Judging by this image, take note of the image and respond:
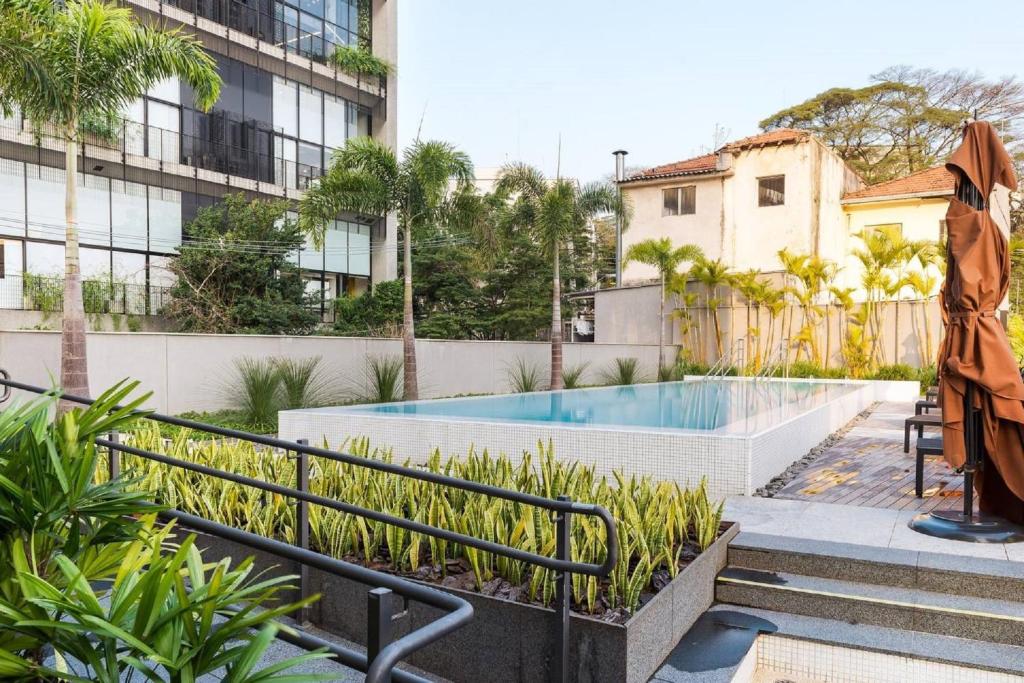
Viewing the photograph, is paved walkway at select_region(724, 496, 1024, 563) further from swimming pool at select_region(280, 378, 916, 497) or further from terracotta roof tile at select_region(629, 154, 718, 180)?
terracotta roof tile at select_region(629, 154, 718, 180)

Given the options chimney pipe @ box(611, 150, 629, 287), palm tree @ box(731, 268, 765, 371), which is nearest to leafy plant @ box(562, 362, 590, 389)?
palm tree @ box(731, 268, 765, 371)

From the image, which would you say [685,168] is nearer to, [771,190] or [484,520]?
[771,190]

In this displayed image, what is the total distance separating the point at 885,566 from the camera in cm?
462

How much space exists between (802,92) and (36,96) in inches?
1274

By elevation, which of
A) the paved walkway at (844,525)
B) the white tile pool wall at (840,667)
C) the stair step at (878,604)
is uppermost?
the paved walkway at (844,525)

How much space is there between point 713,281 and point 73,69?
56.2 feet

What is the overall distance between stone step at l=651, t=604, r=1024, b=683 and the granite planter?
0.14 meters

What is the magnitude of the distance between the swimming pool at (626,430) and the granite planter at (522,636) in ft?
7.35

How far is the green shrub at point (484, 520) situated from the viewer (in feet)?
12.9

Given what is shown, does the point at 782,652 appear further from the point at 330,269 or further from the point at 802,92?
the point at 802,92

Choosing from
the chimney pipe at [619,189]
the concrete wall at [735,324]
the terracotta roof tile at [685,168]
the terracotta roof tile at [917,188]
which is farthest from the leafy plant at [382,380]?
the terracotta roof tile at [917,188]

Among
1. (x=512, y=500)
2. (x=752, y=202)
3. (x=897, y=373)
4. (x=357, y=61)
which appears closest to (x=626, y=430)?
(x=512, y=500)

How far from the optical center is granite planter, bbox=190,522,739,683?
3.33m

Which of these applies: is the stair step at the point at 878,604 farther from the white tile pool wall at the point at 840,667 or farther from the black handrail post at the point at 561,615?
the black handrail post at the point at 561,615
